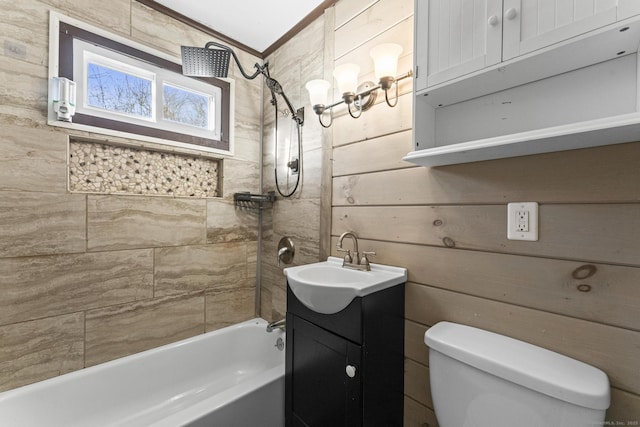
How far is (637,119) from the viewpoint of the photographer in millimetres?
593

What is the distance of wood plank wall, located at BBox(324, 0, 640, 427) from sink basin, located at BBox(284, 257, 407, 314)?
0.31ft

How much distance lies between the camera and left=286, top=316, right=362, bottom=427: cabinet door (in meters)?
1.03

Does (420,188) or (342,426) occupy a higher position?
(420,188)

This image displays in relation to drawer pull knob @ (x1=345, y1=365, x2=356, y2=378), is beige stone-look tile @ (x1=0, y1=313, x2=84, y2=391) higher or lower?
lower

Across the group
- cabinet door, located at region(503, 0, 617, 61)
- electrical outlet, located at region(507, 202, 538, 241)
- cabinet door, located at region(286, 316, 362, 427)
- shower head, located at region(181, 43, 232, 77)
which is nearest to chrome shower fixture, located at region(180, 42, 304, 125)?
shower head, located at region(181, 43, 232, 77)

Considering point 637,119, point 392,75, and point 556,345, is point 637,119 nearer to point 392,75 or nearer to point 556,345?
point 556,345

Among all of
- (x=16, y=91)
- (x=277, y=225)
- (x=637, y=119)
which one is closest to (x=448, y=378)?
(x=637, y=119)

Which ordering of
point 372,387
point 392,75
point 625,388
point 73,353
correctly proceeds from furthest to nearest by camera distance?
point 73,353, point 392,75, point 372,387, point 625,388

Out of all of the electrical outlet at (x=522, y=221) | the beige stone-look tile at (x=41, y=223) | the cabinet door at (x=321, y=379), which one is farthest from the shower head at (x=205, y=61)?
the electrical outlet at (x=522, y=221)

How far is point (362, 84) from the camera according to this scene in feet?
4.65

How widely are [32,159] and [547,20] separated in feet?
7.10

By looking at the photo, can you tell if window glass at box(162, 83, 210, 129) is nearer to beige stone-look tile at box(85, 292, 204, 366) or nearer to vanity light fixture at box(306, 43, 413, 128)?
vanity light fixture at box(306, 43, 413, 128)

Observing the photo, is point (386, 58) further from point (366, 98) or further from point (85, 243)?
point (85, 243)

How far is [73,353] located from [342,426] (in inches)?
58.8
